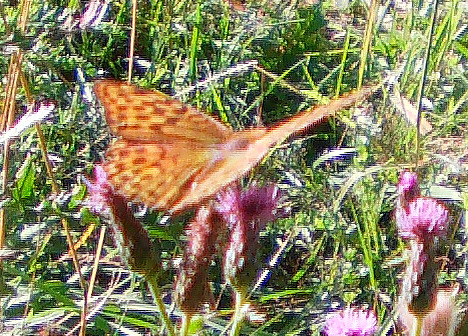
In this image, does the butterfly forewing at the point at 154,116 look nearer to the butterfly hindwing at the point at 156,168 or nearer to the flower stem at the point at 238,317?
the butterfly hindwing at the point at 156,168

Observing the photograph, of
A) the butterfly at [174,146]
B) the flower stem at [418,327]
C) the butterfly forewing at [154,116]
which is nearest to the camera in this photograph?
the flower stem at [418,327]

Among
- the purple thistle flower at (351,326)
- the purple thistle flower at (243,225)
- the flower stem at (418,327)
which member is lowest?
the purple thistle flower at (351,326)

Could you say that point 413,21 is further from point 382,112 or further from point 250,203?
point 250,203

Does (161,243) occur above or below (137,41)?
below

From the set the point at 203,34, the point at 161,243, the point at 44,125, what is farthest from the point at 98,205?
the point at 203,34

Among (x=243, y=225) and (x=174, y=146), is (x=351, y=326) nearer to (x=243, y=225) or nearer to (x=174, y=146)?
(x=243, y=225)

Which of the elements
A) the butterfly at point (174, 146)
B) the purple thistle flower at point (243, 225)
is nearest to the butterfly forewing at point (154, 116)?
the butterfly at point (174, 146)

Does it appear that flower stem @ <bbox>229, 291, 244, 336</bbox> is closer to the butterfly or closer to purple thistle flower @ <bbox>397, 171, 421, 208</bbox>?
the butterfly

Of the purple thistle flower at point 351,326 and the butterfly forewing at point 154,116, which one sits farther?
the butterfly forewing at point 154,116
